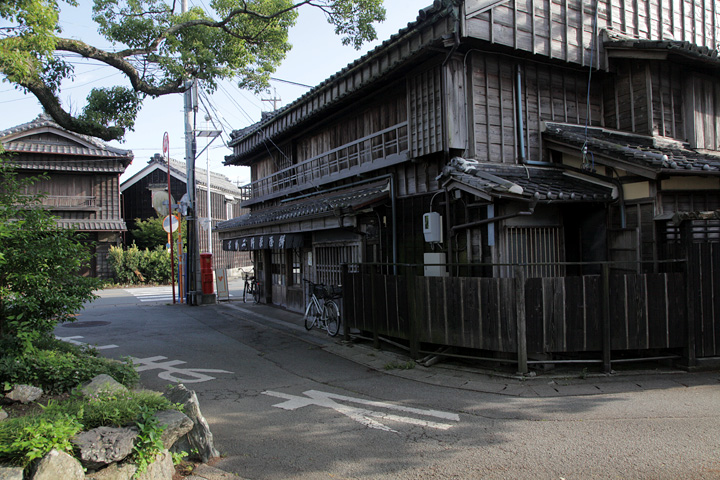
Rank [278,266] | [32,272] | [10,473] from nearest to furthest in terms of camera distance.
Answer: [10,473] < [32,272] < [278,266]

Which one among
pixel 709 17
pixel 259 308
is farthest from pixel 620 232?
pixel 259 308

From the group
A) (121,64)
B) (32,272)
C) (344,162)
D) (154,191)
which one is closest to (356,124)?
(344,162)

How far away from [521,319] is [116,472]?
5821mm

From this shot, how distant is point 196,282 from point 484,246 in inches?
570

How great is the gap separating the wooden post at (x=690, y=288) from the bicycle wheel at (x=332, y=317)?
724 centimetres

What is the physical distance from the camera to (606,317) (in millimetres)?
7223

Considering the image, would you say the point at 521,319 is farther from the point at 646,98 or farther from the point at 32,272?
the point at 32,272

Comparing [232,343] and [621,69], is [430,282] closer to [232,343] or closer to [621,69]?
[232,343]

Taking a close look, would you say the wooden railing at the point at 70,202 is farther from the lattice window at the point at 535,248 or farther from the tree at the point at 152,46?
the lattice window at the point at 535,248

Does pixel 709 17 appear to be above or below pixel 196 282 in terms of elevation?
above

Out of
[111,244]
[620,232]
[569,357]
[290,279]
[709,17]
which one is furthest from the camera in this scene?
[111,244]

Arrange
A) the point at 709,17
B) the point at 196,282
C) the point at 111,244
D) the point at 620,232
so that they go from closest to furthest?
the point at 620,232
the point at 709,17
the point at 196,282
the point at 111,244

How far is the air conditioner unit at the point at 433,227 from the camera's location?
930 cm

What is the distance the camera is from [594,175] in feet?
29.0
